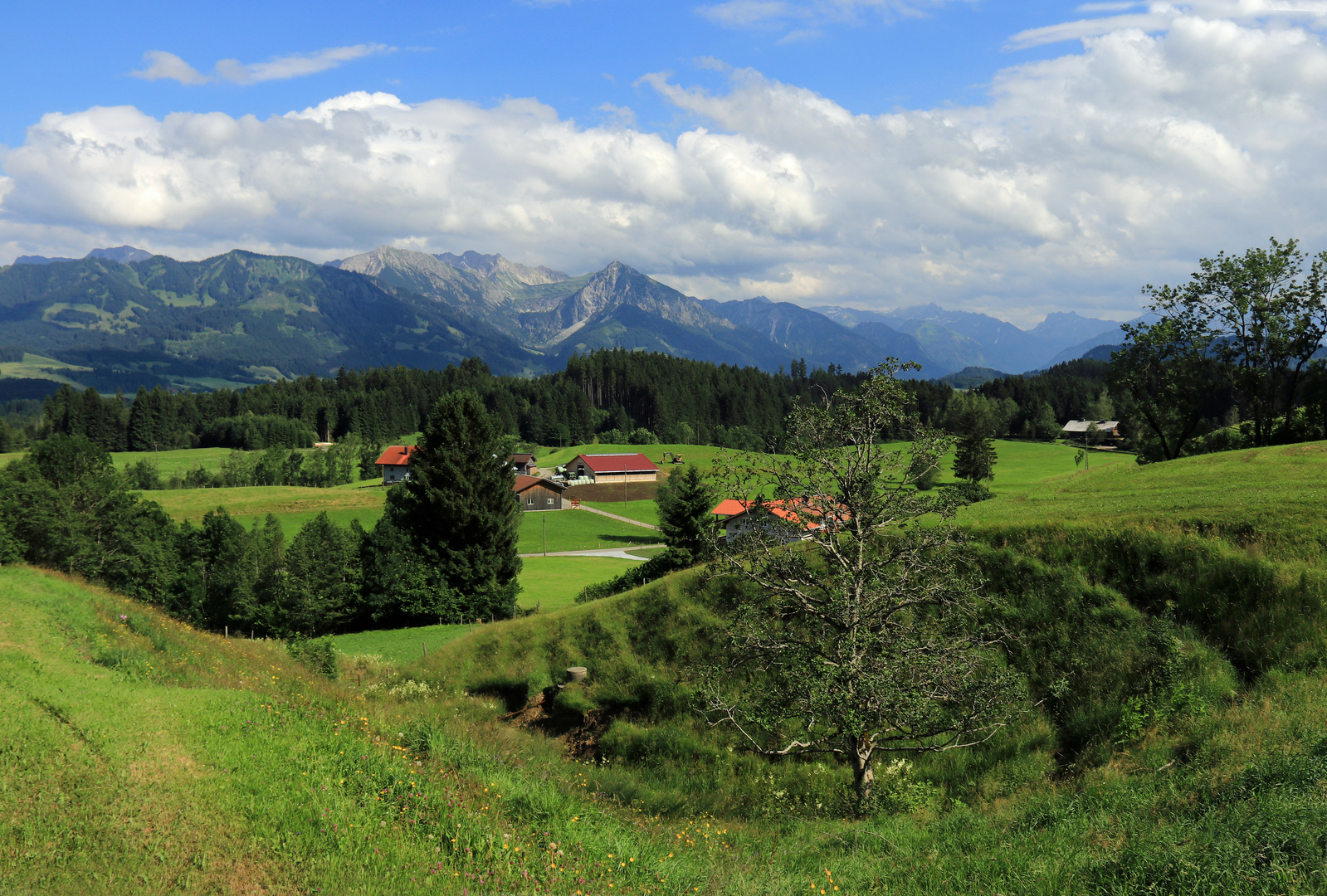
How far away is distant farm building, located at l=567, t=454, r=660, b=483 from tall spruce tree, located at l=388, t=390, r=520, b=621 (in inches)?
3461

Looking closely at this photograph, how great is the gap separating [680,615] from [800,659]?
10573 mm

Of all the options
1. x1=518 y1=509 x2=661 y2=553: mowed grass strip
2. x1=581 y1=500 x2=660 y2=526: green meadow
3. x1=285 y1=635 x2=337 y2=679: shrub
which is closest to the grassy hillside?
x1=285 y1=635 x2=337 y2=679: shrub

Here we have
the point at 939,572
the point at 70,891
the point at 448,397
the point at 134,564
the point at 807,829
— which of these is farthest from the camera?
the point at 134,564

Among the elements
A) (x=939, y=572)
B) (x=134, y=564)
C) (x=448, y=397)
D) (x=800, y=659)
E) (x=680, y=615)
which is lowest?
(x=134, y=564)

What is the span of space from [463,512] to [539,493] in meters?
67.3

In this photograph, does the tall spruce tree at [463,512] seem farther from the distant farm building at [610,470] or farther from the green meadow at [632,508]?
the distant farm building at [610,470]

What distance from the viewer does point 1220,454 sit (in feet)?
104

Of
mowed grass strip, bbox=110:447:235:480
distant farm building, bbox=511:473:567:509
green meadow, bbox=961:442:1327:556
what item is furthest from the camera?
mowed grass strip, bbox=110:447:235:480

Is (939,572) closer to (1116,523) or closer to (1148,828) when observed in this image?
(1148,828)

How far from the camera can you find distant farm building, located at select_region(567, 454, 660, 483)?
14062 cm

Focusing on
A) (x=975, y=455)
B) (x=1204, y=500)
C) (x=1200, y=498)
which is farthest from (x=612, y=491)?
(x=1204, y=500)

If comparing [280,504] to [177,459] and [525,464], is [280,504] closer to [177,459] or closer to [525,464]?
[525,464]

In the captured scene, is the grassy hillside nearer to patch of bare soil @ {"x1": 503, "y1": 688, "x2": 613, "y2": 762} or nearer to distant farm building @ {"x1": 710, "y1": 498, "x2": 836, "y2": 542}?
patch of bare soil @ {"x1": 503, "y1": 688, "x2": 613, "y2": 762}

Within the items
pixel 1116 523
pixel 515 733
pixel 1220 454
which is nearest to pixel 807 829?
pixel 515 733
